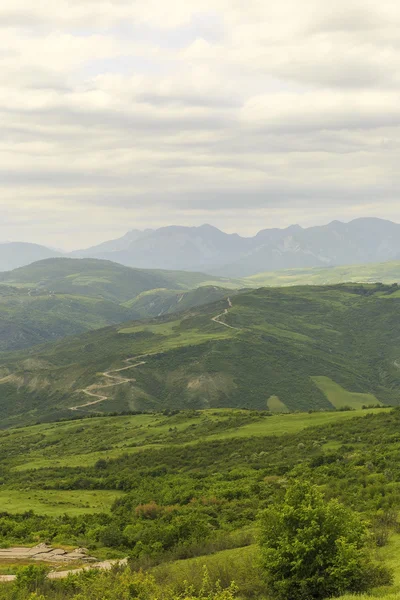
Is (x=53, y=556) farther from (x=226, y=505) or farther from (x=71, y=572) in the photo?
(x=226, y=505)

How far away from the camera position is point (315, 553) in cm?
2892

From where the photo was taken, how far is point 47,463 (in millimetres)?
109000

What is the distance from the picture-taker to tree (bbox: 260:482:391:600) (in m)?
27.9

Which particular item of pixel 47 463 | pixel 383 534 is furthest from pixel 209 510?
pixel 47 463

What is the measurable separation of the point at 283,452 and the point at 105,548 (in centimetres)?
4483

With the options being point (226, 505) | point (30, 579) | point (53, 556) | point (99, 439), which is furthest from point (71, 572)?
point (99, 439)

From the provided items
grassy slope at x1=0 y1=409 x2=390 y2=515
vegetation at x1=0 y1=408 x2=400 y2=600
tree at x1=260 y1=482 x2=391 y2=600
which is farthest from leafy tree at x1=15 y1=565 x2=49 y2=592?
grassy slope at x1=0 y1=409 x2=390 y2=515

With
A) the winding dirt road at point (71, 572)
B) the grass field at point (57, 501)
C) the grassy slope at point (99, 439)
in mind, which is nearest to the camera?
the winding dirt road at point (71, 572)

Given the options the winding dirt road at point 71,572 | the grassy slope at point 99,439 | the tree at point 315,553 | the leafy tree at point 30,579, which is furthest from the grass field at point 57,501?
the tree at point 315,553

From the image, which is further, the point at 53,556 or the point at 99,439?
the point at 99,439

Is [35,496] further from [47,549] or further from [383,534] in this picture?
[383,534]

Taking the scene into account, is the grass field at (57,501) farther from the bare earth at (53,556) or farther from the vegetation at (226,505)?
the bare earth at (53,556)

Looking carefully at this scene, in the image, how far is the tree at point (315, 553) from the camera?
27875 millimetres

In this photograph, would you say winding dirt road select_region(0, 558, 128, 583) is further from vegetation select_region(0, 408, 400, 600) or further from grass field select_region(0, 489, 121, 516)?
grass field select_region(0, 489, 121, 516)
